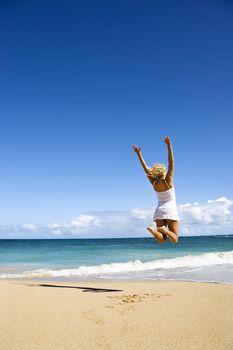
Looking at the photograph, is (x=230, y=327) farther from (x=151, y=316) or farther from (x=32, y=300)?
(x=32, y=300)

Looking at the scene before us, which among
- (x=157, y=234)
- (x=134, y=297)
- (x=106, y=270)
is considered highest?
(x=157, y=234)

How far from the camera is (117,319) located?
5.37m

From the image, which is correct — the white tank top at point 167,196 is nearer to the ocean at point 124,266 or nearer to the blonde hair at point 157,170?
the blonde hair at point 157,170

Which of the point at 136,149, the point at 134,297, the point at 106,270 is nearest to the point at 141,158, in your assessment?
the point at 136,149

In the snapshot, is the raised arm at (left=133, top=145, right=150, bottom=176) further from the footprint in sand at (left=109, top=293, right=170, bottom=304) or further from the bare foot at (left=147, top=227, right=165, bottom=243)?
the footprint in sand at (left=109, top=293, right=170, bottom=304)

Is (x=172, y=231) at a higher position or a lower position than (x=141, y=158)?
lower

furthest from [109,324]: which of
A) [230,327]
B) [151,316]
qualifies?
[230,327]

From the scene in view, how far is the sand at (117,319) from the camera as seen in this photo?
4.30 meters

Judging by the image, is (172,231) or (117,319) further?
(172,231)

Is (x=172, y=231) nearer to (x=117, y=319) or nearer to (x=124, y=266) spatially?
(x=117, y=319)

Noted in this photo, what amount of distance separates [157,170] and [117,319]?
2.78 m

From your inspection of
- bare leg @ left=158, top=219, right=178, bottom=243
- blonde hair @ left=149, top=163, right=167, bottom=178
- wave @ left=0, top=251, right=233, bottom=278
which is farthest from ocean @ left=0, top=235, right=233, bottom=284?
blonde hair @ left=149, top=163, right=167, bottom=178

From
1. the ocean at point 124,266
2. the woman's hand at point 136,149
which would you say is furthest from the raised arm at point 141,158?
the ocean at point 124,266

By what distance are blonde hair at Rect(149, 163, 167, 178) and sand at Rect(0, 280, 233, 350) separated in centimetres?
245
